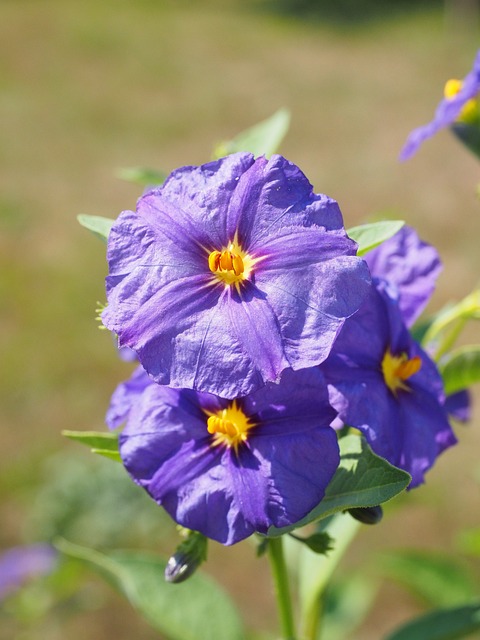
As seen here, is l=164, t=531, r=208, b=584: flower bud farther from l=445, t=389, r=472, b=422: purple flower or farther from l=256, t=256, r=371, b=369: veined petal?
l=445, t=389, r=472, b=422: purple flower

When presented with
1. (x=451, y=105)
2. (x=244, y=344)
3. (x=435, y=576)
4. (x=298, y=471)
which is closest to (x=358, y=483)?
(x=298, y=471)

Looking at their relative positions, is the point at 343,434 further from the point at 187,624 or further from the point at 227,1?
the point at 227,1

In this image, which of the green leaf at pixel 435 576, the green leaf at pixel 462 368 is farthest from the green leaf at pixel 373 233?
the green leaf at pixel 435 576

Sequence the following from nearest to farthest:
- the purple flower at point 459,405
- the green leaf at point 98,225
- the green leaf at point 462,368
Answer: the green leaf at point 98,225 < the green leaf at point 462,368 < the purple flower at point 459,405

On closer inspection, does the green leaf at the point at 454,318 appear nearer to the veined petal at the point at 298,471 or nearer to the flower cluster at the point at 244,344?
the flower cluster at the point at 244,344

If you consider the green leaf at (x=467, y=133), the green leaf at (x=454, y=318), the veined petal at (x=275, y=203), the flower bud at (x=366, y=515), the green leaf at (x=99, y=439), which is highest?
the green leaf at (x=467, y=133)

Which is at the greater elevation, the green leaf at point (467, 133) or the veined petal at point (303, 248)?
the green leaf at point (467, 133)
